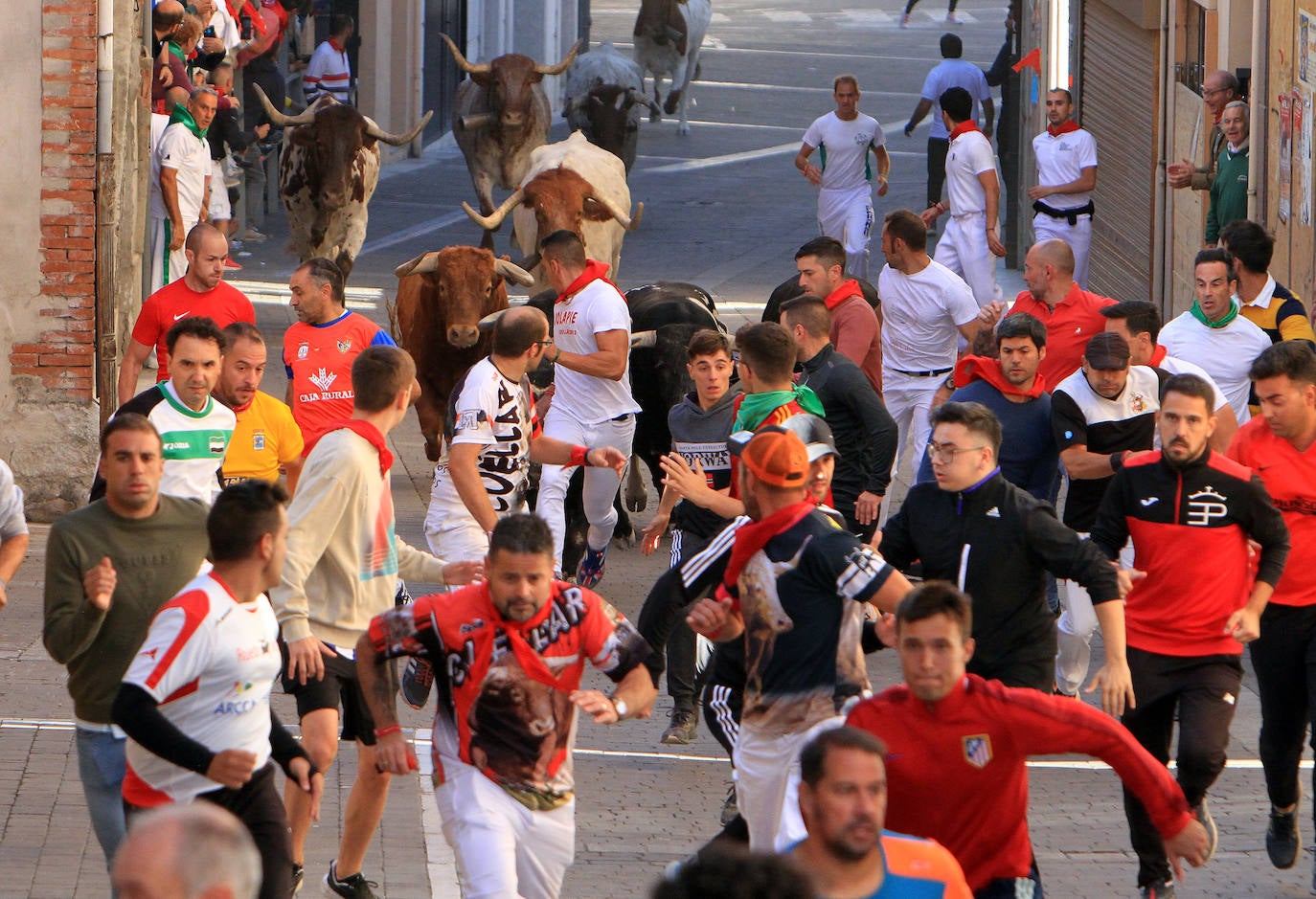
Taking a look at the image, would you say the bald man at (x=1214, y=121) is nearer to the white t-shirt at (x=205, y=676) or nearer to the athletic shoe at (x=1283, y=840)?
the athletic shoe at (x=1283, y=840)

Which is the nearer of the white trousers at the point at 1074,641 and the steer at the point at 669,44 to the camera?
the white trousers at the point at 1074,641

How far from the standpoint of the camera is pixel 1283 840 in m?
7.49

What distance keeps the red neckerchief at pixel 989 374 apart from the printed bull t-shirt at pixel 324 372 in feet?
9.34

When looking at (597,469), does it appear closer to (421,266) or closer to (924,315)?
(924,315)

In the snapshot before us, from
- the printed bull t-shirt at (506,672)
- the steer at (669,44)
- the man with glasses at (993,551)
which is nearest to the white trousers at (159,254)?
the man with glasses at (993,551)

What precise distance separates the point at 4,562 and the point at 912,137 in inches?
1147

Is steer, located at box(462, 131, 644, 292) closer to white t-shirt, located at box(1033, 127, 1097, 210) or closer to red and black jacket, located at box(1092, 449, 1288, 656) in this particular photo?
white t-shirt, located at box(1033, 127, 1097, 210)

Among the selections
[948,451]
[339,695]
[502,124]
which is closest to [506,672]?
[339,695]

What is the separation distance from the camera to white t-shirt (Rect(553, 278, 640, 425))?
10.9m

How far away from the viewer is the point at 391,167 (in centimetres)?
3098

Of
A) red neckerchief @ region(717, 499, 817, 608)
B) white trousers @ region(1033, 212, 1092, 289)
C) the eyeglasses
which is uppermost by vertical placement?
the eyeglasses

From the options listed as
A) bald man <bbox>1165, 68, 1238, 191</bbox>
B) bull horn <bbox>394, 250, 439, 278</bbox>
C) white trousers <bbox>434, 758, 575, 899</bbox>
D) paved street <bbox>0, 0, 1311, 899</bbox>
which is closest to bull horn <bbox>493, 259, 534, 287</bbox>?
bull horn <bbox>394, 250, 439, 278</bbox>

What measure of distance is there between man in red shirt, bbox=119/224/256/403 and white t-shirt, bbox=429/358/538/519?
6.55ft

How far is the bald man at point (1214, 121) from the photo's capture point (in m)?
14.4
